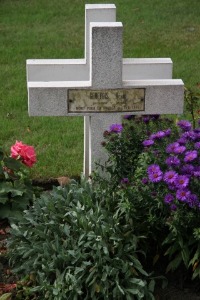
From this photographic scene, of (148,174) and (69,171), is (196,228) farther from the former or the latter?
(69,171)

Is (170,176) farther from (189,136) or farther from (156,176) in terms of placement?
(189,136)

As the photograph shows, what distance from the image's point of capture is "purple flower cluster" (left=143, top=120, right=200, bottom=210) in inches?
164

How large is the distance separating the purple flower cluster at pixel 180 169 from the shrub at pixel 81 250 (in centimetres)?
33

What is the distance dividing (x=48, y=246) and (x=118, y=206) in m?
0.44

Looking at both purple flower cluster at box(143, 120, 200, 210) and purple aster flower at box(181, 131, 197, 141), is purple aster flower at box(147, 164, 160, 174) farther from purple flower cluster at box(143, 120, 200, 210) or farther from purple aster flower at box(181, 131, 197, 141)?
purple aster flower at box(181, 131, 197, 141)

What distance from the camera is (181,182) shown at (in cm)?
417

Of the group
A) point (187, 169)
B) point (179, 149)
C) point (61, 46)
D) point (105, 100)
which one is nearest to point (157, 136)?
point (179, 149)

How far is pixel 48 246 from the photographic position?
175 inches

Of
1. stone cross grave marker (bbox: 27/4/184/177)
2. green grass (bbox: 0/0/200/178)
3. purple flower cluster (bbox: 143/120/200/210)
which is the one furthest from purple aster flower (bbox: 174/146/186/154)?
green grass (bbox: 0/0/200/178)

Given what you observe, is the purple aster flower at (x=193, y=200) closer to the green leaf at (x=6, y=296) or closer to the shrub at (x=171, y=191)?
the shrub at (x=171, y=191)

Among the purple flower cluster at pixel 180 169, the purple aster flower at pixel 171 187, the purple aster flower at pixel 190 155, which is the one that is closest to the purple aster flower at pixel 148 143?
the purple flower cluster at pixel 180 169

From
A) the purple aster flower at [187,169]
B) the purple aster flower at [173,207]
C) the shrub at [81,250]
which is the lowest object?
the shrub at [81,250]

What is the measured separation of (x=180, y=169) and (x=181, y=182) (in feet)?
0.48

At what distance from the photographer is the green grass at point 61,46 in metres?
6.93
